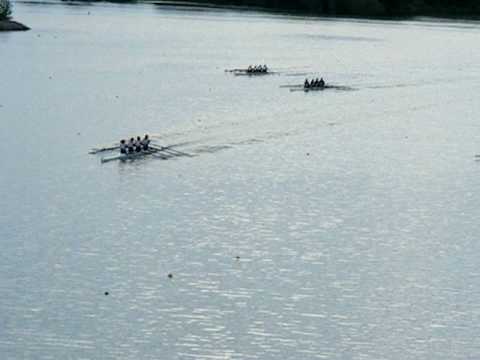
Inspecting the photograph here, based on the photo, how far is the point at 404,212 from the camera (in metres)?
31.4

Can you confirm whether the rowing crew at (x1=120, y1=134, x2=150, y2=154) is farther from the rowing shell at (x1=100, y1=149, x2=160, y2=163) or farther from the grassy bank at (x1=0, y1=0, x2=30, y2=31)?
the grassy bank at (x1=0, y1=0, x2=30, y2=31)

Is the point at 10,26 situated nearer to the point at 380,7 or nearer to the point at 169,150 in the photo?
the point at 380,7

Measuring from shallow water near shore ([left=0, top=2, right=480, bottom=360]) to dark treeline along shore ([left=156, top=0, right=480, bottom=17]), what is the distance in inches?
2399

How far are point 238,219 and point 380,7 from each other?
99.9m

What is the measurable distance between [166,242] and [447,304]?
7.91 meters

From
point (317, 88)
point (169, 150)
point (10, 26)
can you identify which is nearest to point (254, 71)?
point (317, 88)

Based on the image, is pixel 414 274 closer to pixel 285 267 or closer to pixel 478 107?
pixel 285 267

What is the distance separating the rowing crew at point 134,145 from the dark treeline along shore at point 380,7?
86731mm

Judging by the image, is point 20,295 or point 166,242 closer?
point 20,295

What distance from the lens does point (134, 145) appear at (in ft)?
119

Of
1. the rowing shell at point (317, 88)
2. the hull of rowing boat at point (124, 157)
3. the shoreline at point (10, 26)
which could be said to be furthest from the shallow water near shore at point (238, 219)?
the shoreline at point (10, 26)

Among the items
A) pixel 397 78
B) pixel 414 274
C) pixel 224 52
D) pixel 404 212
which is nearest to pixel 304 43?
pixel 224 52

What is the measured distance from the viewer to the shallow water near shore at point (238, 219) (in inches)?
848

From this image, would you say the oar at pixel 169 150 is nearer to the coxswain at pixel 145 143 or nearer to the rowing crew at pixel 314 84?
the coxswain at pixel 145 143
